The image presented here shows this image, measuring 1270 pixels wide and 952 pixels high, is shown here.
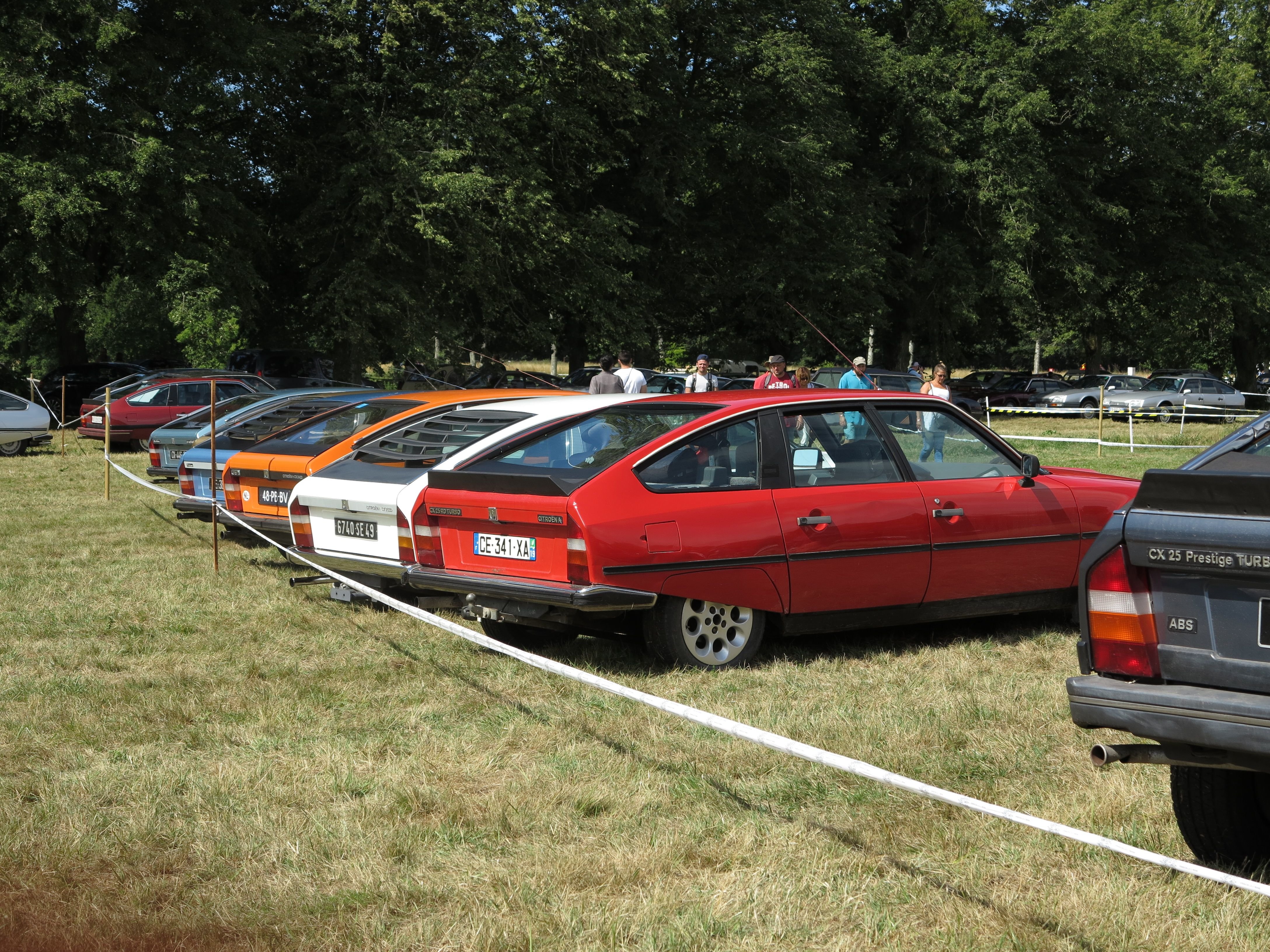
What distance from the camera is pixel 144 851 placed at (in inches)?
172

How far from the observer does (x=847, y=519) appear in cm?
711

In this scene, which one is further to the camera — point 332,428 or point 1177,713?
point 332,428

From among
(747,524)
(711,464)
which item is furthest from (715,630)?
(711,464)

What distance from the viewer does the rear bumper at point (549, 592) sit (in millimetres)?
6395

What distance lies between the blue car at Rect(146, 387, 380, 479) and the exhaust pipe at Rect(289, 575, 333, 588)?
206cm

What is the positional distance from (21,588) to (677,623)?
5.40 m

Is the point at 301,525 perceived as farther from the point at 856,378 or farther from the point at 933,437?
the point at 856,378

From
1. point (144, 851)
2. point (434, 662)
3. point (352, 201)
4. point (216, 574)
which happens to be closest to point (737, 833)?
point (144, 851)

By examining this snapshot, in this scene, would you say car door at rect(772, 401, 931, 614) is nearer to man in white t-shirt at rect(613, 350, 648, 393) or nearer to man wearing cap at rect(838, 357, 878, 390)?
man in white t-shirt at rect(613, 350, 648, 393)

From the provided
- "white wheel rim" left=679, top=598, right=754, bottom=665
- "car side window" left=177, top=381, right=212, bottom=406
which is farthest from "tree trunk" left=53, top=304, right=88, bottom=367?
"white wheel rim" left=679, top=598, right=754, bottom=665

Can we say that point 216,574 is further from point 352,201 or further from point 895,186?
point 895,186

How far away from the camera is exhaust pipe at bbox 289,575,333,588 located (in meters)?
9.02

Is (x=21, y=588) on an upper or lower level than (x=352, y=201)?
lower

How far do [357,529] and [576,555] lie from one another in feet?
7.13
